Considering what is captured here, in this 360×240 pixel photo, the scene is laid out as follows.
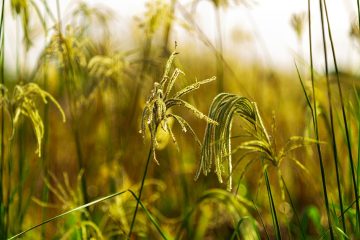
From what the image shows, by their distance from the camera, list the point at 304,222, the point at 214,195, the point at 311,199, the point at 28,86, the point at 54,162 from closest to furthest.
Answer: the point at 28,86 → the point at 214,195 → the point at 304,222 → the point at 311,199 → the point at 54,162

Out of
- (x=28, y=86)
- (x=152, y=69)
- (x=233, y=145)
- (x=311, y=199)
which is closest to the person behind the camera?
(x=28, y=86)

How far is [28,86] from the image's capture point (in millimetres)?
1486

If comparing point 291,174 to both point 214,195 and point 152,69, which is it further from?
point 214,195

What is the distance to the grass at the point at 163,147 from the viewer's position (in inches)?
45.1

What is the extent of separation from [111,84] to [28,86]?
747mm

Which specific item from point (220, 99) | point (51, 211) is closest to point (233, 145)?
point (51, 211)

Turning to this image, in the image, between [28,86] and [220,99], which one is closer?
[220,99]

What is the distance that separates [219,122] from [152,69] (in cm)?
124

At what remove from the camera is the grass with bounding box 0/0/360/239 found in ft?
3.76

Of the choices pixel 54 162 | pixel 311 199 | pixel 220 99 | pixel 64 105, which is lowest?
pixel 311 199

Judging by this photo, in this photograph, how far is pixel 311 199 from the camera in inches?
A: 105

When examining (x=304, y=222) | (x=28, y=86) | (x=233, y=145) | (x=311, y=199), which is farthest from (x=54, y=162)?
(x=28, y=86)

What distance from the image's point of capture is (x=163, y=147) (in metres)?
2.59

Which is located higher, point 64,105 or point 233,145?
point 64,105
